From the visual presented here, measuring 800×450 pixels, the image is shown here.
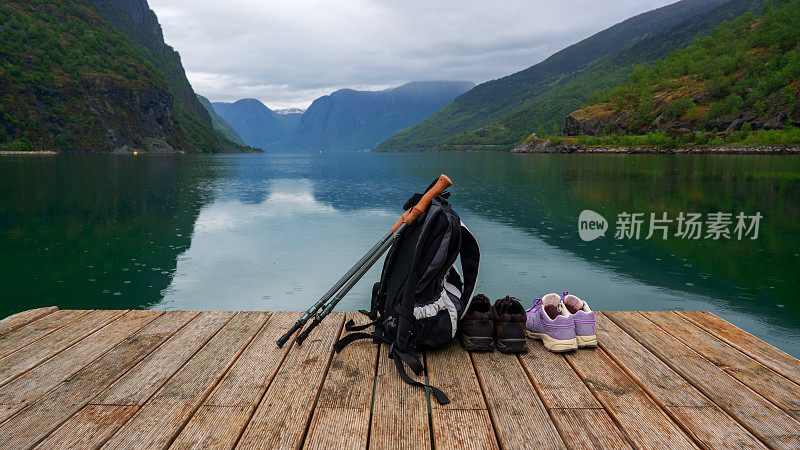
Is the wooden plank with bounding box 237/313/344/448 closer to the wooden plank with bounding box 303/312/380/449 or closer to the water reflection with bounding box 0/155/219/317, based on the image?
the wooden plank with bounding box 303/312/380/449

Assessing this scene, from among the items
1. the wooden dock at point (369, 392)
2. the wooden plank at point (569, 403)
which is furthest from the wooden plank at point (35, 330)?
the wooden plank at point (569, 403)

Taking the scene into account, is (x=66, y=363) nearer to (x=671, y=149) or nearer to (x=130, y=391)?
(x=130, y=391)

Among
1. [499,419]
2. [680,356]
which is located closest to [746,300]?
[680,356]

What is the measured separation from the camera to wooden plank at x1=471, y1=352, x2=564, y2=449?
8.87ft

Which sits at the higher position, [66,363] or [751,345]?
[751,345]

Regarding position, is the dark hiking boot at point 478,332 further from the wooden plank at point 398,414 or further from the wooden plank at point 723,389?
the wooden plank at point 723,389

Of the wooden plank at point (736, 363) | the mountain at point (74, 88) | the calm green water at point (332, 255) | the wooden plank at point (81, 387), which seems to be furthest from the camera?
the mountain at point (74, 88)

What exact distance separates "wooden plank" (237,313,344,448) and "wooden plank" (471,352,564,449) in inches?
49.6

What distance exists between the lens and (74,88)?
398ft

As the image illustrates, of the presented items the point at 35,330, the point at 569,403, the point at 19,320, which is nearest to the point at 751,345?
the point at 569,403

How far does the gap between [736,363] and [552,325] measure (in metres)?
1.49

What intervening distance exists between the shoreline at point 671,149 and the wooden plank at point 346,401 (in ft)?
287

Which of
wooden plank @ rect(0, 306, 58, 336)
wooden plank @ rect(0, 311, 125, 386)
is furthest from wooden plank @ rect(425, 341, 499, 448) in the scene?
wooden plank @ rect(0, 306, 58, 336)

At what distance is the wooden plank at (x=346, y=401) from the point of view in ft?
8.89
